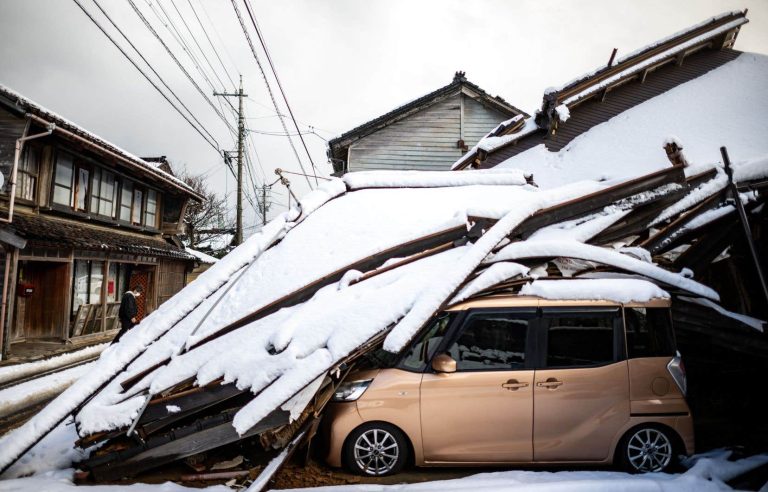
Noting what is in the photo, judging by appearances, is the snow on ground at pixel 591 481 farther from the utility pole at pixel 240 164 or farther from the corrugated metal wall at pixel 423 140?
the utility pole at pixel 240 164

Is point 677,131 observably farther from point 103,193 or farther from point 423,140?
point 103,193

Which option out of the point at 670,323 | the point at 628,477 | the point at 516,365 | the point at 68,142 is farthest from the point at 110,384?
the point at 68,142

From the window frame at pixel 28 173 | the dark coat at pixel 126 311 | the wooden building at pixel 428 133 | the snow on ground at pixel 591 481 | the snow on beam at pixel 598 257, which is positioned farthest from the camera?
the wooden building at pixel 428 133

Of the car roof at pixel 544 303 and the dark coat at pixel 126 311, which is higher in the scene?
the car roof at pixel 544 303

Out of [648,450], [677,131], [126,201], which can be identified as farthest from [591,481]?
[126,201]

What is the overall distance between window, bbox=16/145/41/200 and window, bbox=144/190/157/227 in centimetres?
577

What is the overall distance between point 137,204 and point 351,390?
1692 centimetres

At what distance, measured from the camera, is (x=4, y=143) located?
33.9ft

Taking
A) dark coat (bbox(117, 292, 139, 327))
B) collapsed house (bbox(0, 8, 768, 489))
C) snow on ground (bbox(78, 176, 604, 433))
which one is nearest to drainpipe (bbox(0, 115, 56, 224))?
dark coat (bbox(117, 292, 139, 327))

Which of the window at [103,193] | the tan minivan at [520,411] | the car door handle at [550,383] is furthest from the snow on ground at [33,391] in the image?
the window at [103,193]

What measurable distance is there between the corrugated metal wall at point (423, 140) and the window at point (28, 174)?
946cm

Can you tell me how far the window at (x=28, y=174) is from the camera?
35.9 ft

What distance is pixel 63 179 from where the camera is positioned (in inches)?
494

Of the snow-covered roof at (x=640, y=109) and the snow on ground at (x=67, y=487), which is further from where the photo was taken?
the snow-covered roof at (x=640, y=109)
